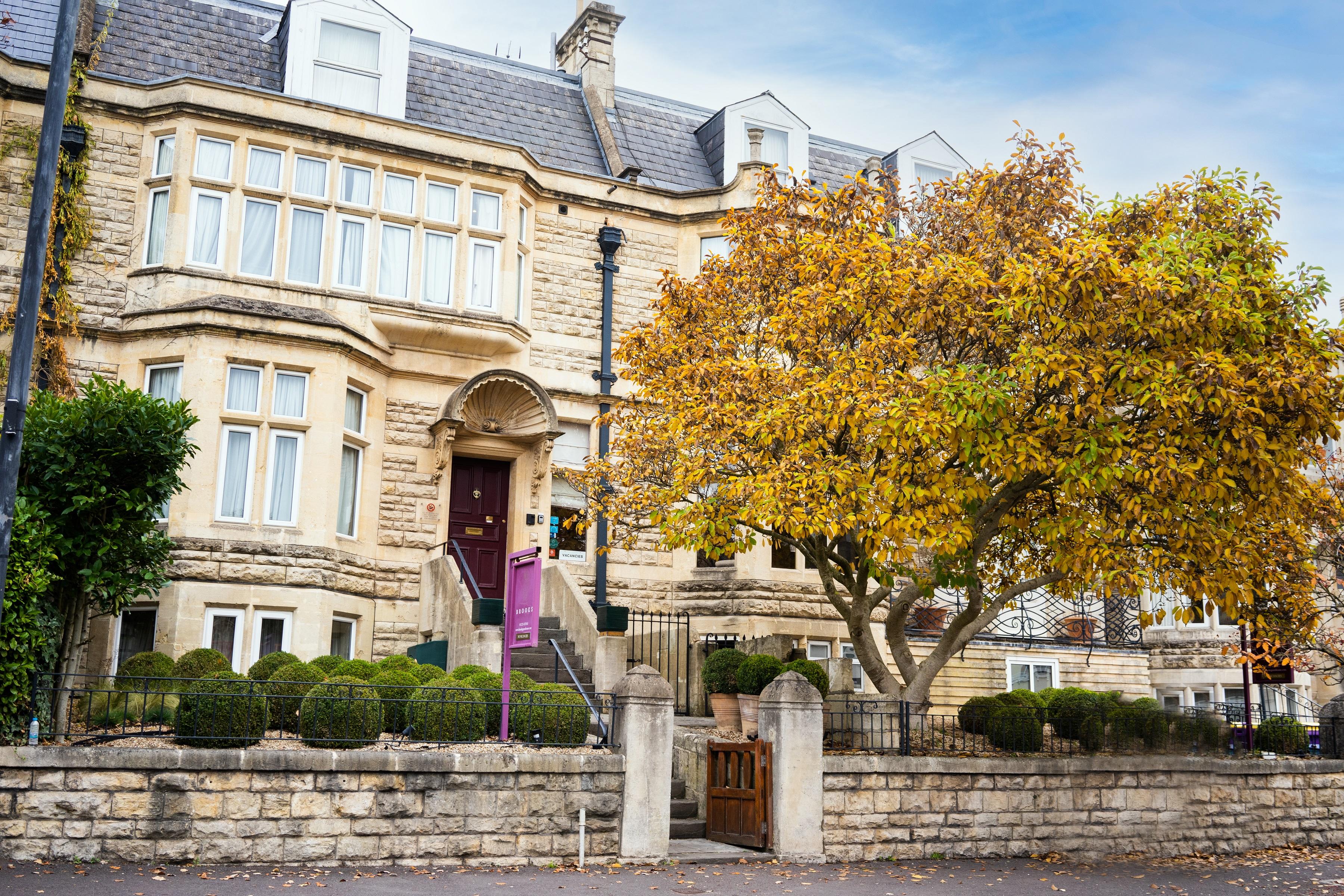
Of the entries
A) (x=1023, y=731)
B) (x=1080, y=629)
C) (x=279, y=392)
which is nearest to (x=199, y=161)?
(x=279, y=392)

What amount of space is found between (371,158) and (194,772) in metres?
11.4

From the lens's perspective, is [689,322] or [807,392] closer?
[807,392]

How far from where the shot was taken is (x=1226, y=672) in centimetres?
2791

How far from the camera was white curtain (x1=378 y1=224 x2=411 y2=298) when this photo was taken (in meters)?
18.5

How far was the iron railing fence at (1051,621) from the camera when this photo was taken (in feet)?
73.3

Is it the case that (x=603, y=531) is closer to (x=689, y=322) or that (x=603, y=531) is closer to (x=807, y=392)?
(x=689, y=322)

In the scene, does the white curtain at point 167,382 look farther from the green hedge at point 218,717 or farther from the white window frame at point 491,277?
the green hedge at point 218,717

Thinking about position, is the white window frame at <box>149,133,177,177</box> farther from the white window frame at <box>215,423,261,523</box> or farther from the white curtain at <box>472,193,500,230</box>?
the white curtain at <box>472,193,500,230</box>

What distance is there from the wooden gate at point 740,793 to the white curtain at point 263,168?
36.4ft

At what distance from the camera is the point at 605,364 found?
796 inches

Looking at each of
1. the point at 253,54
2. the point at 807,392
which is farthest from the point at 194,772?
the point at 253,54

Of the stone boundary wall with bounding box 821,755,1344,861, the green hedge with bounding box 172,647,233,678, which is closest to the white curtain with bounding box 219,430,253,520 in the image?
the green hedge with bounding box 172,647,233,678

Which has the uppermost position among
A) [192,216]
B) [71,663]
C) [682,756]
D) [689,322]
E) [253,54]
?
[253,54]

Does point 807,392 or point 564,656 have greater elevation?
point 807,392
